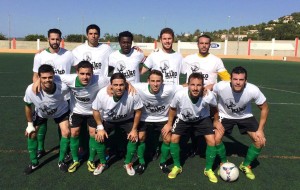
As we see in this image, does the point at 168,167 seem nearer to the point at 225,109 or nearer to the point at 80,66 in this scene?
the point at 225,109

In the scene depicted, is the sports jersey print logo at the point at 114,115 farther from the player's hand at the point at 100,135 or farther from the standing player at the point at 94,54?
the standing player at the point at 94,54

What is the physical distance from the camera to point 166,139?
4371 millimetres

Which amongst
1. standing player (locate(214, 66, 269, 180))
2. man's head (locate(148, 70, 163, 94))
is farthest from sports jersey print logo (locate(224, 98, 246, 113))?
man's head (locate(148, 70, 163, 94))

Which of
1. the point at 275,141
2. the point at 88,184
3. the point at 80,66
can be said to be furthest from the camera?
the point at 275,141

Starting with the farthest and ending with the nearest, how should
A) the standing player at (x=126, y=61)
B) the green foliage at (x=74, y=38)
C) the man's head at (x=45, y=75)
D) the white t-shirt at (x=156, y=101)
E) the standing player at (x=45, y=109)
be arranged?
the green foliage at (x=74, y=38), the standing player at (x=126, y=61), the white t-shirt at (x=156, y=101), the standing player at (x=45, y=109), the man's head at (x=45, y=75)

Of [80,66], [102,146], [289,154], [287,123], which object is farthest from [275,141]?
[80,66]

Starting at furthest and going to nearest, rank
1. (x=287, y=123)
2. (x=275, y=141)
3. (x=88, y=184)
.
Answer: (x=287, y=123) < (x=275, y=141) < (x=88, y=184)

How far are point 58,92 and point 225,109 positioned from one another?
2.53 metres

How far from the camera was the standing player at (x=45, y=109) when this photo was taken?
4.07 m

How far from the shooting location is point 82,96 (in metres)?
4.39

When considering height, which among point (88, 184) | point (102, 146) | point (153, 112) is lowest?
point (88, 184)

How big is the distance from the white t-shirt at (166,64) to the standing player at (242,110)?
29.6 inches

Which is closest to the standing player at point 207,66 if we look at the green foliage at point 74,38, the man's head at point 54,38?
the man's head at point 54,38

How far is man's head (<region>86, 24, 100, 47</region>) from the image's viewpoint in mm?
4926
